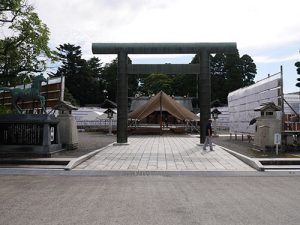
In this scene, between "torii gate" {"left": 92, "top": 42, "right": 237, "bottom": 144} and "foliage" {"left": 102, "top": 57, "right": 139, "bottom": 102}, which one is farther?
"foliage" {"left": 102, "top": 57, "right": 139, "bottom": 102}

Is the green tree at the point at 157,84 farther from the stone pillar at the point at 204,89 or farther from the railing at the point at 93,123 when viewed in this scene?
the stone pillar at the point at 204,89

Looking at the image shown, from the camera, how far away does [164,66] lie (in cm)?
2056

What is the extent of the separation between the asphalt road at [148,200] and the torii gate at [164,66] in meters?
9.98

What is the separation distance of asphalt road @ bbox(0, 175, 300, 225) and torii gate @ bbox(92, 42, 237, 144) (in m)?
9.98

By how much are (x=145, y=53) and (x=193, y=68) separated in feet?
8.92

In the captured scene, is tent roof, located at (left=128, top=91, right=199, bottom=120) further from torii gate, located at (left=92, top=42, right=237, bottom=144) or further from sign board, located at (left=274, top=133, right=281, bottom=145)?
sign board, located at (left=274, top=133, right=281, bottom=145)

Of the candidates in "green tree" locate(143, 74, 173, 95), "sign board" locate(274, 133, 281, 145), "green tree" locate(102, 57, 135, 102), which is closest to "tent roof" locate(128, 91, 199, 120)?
"sign board" locate(274, 133, 281, 145)

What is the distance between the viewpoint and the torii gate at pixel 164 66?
20047 mm

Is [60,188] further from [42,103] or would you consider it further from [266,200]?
[42,103]

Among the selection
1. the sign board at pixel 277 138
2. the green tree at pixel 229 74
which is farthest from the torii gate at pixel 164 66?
the green tree at pixel 229 74

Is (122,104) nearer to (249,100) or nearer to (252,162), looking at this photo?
(249,100)

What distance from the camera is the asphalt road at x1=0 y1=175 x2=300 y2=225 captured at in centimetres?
605

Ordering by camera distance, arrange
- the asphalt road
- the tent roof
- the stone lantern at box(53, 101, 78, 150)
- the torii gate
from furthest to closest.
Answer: the tent roof < the torii gate < the stone lantern at box(53, 101, 78, 150) < the asphalt road

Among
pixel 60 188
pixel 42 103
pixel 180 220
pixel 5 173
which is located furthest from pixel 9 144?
pixel 180 220
